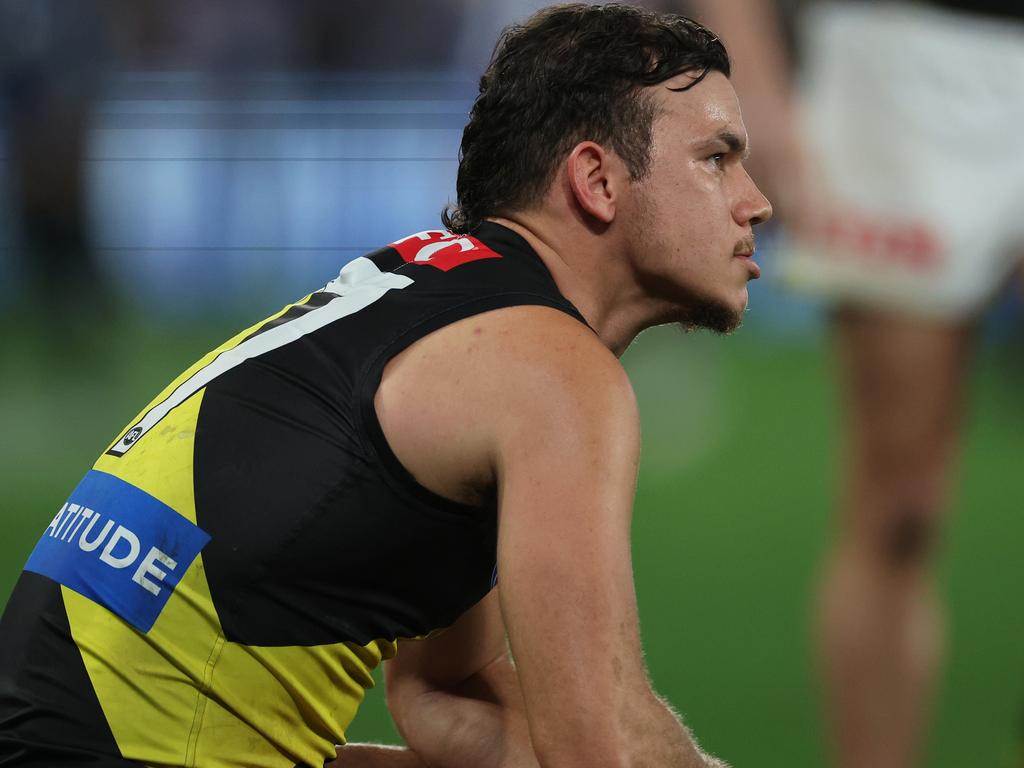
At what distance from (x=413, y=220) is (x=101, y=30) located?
7.96 ft

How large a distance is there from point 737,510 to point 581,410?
398 centimetres

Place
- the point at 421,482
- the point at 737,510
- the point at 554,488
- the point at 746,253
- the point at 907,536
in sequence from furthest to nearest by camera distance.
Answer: the point at 737,510, the point at 907,536, the point at 746,253, the point at 421,482, the point at 554,488

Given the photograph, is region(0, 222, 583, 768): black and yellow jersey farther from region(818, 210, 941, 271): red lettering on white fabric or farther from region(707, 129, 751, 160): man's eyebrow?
region(818, 210, 941, 271): red lettering on white fabric

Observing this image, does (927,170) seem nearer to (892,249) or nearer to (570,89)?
(892,249)

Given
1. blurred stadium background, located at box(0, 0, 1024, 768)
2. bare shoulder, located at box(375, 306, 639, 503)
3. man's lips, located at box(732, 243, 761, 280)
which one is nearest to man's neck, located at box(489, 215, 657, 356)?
man's lips, located at box(732, 243, 761, 280)

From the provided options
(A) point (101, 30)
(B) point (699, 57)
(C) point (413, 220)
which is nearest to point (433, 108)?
(C) point (413, 220)

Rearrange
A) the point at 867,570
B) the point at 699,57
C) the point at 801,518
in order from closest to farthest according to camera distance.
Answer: the point at 699,57 < the point at 867,570 < the point at 801,518

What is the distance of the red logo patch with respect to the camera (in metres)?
2.10

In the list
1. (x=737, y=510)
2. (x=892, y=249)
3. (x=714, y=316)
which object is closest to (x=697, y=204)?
(x=714, y=316)

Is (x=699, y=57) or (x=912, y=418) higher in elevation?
(x=699, y=57)

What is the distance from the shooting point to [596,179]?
7.16 ft

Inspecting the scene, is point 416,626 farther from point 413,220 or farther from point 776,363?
point 413,220

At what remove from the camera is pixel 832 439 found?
669cm

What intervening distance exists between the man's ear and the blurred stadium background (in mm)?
2278
